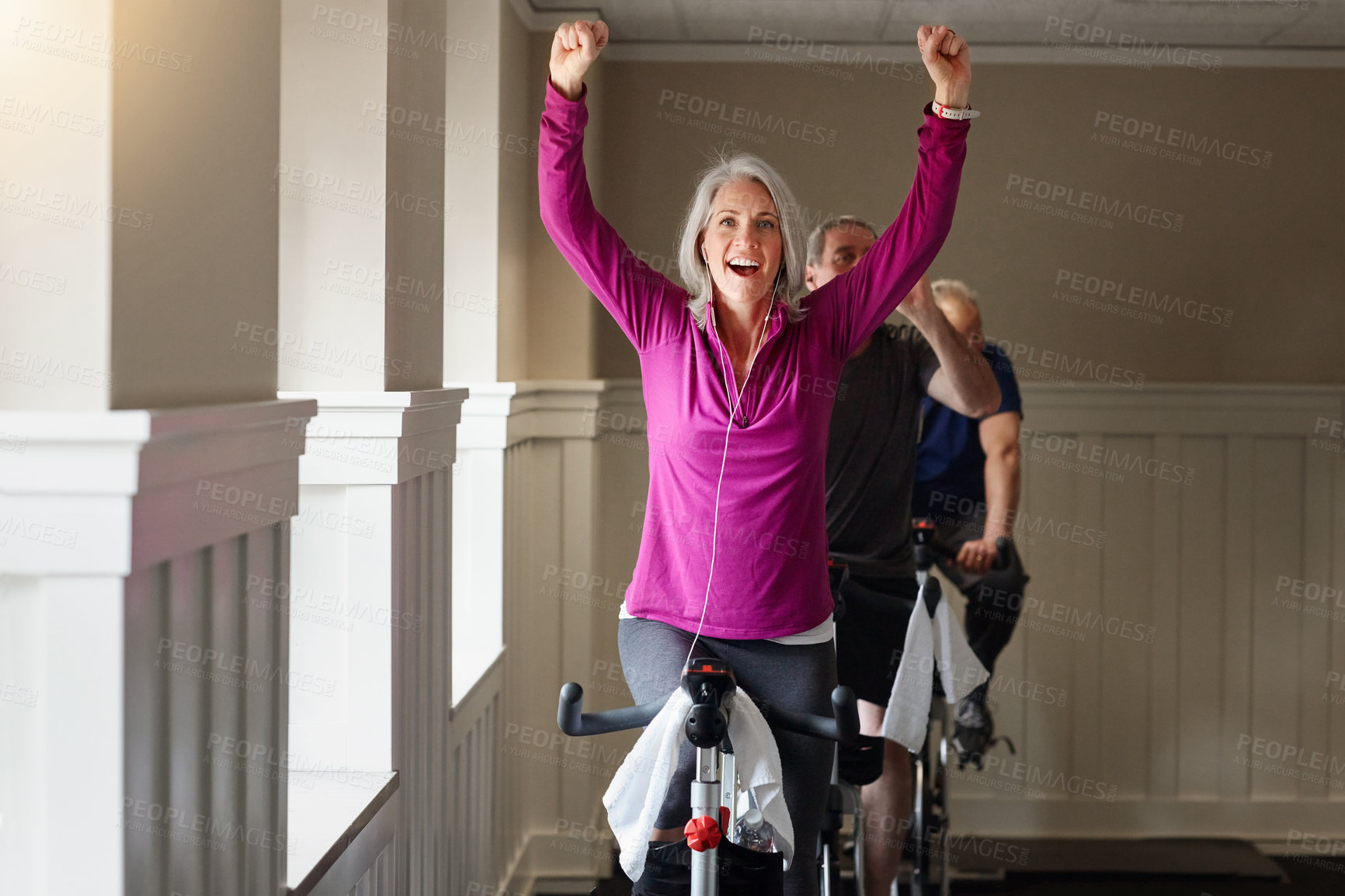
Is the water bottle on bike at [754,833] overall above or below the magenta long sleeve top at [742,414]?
below

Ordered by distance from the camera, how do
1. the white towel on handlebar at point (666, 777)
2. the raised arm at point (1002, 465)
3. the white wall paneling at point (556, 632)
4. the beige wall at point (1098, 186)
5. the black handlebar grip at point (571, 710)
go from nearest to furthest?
the black handlebar grip at point (571, 710) < the white towel on handlebar at point (666, 777) < the raised arm at point (1002, 465) < the white wall paneling at point (556, 632) < the beige wall at point (1098, 186)

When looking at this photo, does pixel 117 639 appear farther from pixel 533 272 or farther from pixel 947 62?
pixel 533 272

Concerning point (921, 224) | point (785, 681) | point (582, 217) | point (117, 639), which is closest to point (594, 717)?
point (785, 681)

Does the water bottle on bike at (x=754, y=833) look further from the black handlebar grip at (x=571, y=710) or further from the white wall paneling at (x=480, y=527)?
the white wall paneling at (x=480, y=527)

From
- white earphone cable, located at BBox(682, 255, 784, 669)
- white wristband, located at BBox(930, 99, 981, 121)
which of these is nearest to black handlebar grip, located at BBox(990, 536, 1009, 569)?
white earphone cable, located at BBox(682, 255, 784, 669)

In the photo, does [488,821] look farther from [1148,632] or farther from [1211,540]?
[1211,540]

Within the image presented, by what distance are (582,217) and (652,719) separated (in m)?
0.73

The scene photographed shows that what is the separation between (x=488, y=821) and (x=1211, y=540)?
228cm

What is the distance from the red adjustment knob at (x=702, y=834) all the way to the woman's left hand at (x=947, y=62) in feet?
3.37

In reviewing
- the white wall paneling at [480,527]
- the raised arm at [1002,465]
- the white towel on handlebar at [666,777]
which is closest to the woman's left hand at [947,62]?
the white towel on handlebar at [666,777]

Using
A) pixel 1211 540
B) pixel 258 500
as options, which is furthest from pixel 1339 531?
pixel 258 500

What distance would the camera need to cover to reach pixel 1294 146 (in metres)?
3.48

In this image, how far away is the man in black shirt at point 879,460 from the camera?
2.28 metres

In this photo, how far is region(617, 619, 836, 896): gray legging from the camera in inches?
64.7
